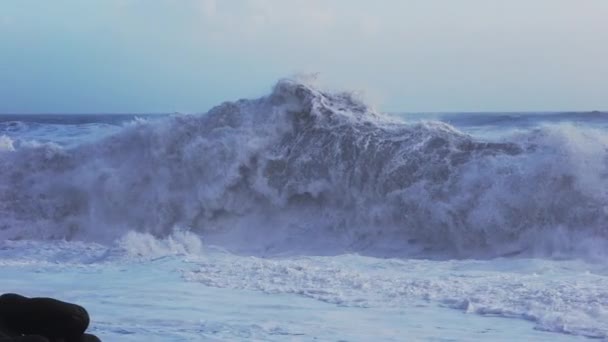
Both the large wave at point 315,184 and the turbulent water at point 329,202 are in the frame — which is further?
the large wave at point 315,184

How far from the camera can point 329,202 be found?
11.6m

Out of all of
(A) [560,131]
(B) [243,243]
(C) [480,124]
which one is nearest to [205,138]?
(B) [243,243]

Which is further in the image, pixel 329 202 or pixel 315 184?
pixel 315 184

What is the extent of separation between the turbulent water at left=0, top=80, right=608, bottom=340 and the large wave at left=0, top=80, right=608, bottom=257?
2 centimetres

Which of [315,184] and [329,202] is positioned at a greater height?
[315,184]

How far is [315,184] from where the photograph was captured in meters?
11.9

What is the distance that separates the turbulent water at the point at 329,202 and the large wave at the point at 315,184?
0.07 feet

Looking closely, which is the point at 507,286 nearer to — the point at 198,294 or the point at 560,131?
the point at 198,294

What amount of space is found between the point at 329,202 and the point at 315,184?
410mm

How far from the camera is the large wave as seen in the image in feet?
32.8

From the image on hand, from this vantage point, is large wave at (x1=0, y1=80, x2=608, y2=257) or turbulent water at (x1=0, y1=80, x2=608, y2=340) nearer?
turbulent water at (x1=0, y1=80, x2=608, y2=340)

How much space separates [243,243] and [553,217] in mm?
4063

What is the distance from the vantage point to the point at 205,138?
12.9m

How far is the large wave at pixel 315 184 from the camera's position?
10.0 meters
